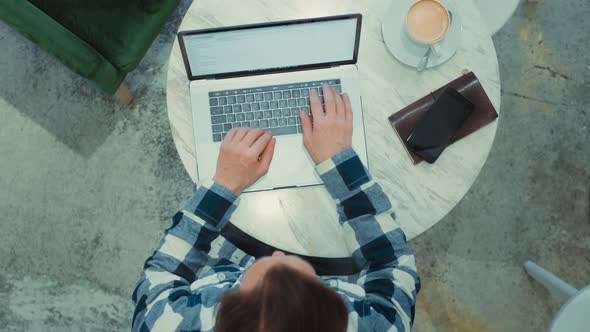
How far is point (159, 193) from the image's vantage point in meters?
2.01

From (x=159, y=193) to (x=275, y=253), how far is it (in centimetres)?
105

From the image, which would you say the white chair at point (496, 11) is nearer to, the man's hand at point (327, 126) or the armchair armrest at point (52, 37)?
the man's hand at point (327, 126)

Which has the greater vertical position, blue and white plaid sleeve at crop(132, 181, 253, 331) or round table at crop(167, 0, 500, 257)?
round table at crop(167, 0, 500, 257)

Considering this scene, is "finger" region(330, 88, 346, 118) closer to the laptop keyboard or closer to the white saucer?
the laptop keyboard

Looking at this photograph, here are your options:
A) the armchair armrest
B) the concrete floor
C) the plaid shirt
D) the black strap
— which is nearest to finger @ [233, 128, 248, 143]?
the plaid shirt

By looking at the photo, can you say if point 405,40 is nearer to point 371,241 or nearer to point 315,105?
point 315,105

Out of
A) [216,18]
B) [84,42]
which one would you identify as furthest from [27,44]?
[216,18]

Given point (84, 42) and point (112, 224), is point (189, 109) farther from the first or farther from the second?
point (112, 224)

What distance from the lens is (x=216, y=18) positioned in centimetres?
134

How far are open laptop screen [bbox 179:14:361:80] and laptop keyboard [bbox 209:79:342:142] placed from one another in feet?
0.17

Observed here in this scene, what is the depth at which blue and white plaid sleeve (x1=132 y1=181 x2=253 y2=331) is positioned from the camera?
1095 mm

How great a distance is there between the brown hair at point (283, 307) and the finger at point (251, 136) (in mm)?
422

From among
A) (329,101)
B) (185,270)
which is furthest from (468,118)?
(185,270)

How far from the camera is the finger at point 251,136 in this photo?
4.03 feet
